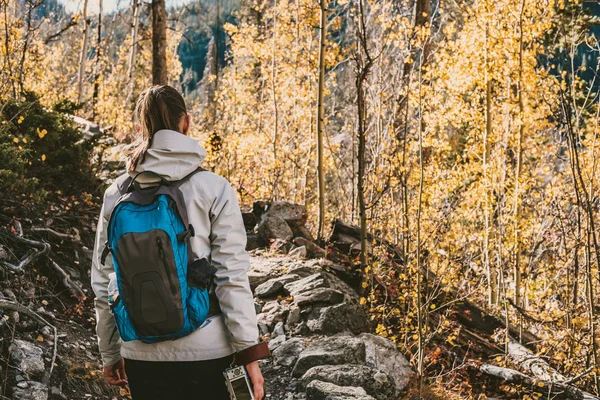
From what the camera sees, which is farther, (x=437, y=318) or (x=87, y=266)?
(x=437, y=318)

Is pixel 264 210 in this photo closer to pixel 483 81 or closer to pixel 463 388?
pixel 463 388

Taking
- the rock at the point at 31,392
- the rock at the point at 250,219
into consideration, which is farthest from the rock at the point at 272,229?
the rock at the point at 31,392

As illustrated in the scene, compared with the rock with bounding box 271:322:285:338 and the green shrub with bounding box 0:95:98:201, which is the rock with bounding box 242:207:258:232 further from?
the rock with bounding box 271:322:285:338

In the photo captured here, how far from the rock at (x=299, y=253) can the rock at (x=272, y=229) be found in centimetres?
66

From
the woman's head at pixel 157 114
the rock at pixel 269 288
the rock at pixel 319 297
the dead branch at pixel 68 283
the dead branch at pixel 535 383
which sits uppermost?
the woman's head at pixel 157 114

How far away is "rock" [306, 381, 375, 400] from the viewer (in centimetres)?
400

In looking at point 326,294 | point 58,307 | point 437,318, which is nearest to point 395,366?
point 326,294

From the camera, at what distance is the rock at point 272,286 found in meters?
6.65

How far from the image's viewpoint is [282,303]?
6336 mm

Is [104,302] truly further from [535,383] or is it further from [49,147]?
[535,383]

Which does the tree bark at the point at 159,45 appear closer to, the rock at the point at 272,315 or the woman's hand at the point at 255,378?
the rock at the point at 272,315

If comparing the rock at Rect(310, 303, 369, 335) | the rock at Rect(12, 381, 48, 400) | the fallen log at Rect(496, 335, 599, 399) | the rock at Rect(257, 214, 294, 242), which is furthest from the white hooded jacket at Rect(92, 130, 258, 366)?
the rock at Rect(257, 214, 294, 242)

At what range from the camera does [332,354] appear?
4.95 meters

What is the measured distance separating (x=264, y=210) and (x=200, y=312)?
732 cm
